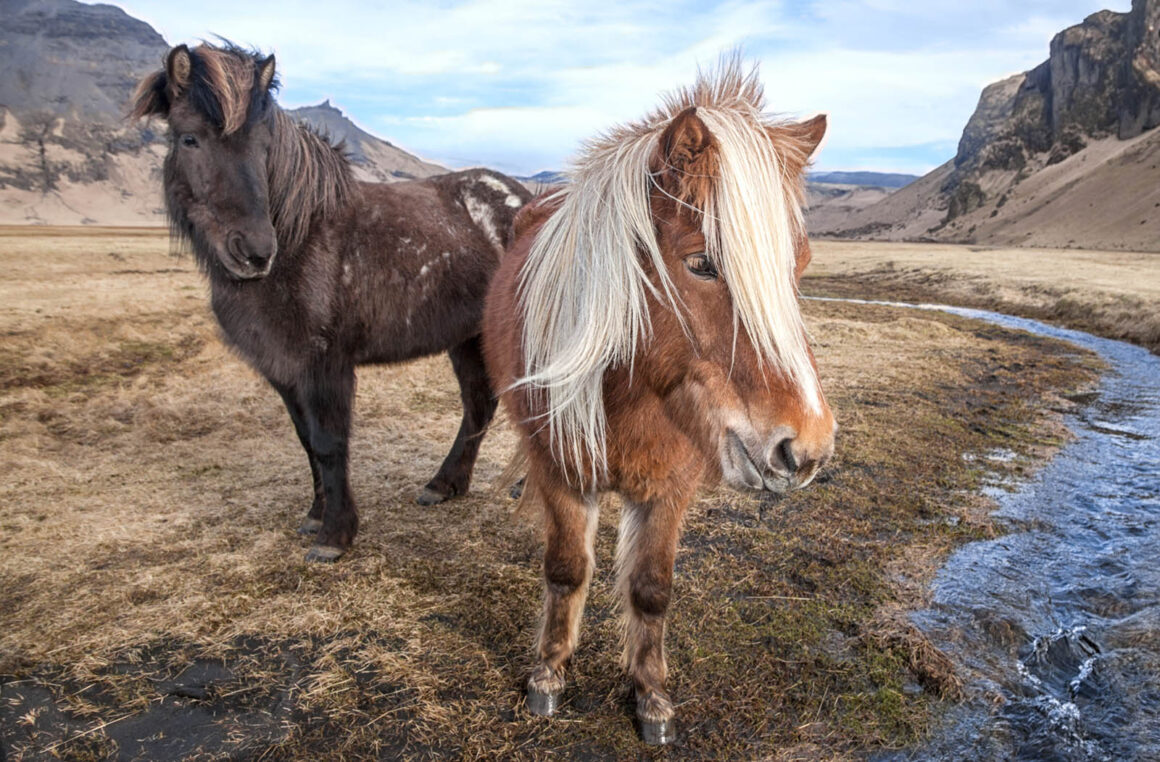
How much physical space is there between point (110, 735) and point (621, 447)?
2554 millimetres

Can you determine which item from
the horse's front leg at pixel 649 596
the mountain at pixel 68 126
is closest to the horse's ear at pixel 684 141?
the horse's front leg at pixel 649 596

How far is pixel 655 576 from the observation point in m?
2.89

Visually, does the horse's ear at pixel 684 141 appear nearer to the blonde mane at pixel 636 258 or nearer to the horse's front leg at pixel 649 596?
the blonde mane at pixel 636 258

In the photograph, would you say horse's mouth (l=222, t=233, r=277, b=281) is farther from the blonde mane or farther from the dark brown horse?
the blonde mane

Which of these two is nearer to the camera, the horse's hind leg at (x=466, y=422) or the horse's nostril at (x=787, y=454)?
the horse's nostril at (x=787, y=454)

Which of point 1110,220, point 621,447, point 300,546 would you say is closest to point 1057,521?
point 621,447

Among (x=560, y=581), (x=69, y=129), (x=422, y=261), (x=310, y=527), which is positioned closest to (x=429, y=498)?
(x=310, y=527)

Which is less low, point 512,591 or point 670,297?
point 670,297

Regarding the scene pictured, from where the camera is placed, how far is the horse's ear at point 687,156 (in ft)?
6.61

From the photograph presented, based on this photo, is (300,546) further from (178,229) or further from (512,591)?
(178,229)

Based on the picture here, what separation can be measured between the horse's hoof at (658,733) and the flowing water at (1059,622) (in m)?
0.95

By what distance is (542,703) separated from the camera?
2936mm

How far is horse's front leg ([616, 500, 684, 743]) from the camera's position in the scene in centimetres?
283

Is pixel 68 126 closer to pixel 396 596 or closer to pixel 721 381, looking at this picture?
pixel 396 596
